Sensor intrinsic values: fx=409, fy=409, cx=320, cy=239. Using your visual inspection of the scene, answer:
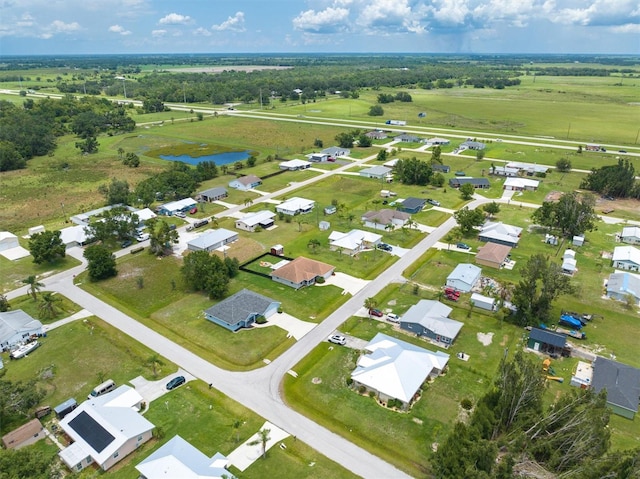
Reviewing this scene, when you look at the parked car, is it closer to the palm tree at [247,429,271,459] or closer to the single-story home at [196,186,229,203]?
the palm tree at [247,429,271,459]

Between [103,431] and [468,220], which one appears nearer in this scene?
[103,431]

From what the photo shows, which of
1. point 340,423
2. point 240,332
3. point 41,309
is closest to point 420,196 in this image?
point 240,332

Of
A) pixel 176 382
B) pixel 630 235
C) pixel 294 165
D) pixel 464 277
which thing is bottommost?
pixel 176 382

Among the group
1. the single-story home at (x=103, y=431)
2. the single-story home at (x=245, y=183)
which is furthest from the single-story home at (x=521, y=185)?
the single-story home at (x=103, y=431)

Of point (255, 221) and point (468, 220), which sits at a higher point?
point (468, 220)

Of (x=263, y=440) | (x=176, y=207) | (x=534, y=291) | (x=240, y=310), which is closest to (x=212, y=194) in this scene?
(x=176, y=207)

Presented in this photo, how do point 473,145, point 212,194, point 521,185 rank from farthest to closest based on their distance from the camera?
1. point 473,145
2. point 521,185
3. point 212,194

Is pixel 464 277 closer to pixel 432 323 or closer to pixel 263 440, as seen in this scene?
pixel 432 323

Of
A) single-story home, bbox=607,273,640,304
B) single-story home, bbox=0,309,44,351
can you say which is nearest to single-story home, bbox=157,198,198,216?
single-story home, bbox=0,309,44,351
